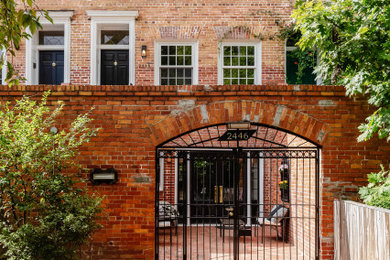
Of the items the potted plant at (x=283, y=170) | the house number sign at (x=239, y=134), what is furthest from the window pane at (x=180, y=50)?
the house number sign at (x=239, y=134)

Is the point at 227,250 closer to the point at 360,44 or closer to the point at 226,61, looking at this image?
the point at 360,44

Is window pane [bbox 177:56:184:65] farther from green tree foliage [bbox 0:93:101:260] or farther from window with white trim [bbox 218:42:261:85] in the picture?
green tree foliage [bbox 0:93:101:260]

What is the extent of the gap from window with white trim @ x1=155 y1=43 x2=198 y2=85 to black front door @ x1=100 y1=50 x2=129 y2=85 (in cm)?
114

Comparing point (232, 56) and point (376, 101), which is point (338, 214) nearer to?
point (376, 101)

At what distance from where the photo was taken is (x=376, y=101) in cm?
588

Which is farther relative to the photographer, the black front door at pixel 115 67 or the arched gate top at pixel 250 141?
the black front door at pixel 115 67

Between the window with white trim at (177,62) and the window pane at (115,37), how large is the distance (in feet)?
3.99

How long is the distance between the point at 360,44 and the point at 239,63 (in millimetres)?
6315

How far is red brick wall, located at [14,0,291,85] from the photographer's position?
11.6 meters

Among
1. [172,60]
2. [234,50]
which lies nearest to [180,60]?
[172,60]

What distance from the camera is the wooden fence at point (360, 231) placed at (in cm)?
464

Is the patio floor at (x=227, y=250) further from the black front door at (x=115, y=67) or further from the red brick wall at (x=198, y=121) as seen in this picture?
the black front door at (x=115, y=67)

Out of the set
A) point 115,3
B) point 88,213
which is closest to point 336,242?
point 88,213

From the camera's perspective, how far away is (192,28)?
11672mm
